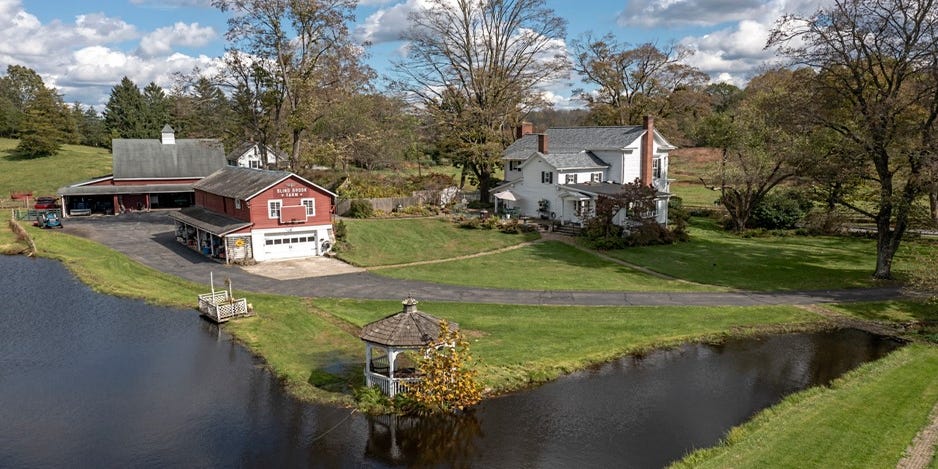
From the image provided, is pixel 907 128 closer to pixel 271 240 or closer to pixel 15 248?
pixel 271 240

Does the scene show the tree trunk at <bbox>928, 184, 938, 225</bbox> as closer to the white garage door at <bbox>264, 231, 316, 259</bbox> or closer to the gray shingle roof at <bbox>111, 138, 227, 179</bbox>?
the white garage door at <bbox>264, 231, 316, 259</bbox>

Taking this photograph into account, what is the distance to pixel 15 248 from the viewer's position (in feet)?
137

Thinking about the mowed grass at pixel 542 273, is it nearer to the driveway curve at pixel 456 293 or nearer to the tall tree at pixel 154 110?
the driveway curve at pixel 456 293

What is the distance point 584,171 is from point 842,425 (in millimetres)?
35997

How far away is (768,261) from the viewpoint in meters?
40.8

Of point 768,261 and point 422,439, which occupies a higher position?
point 768,261

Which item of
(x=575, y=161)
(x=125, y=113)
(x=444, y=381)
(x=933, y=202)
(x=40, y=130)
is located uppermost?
(x=125, y=113)

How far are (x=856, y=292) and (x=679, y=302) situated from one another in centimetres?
1051

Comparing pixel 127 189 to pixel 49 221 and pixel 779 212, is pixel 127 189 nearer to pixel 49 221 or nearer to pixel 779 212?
pixel 49 221

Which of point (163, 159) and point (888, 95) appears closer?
point (888, 95)

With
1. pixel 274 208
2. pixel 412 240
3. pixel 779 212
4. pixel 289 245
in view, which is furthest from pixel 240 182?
pixel 779 212

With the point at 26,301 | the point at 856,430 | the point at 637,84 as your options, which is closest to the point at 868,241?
the point at 637,84

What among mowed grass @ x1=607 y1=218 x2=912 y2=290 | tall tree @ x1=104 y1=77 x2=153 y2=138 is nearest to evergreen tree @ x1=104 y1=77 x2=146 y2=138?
tall tree @ x1=104 y1=77 x2=153 y2=138

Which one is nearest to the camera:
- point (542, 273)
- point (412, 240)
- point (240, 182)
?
point (542, 273)
